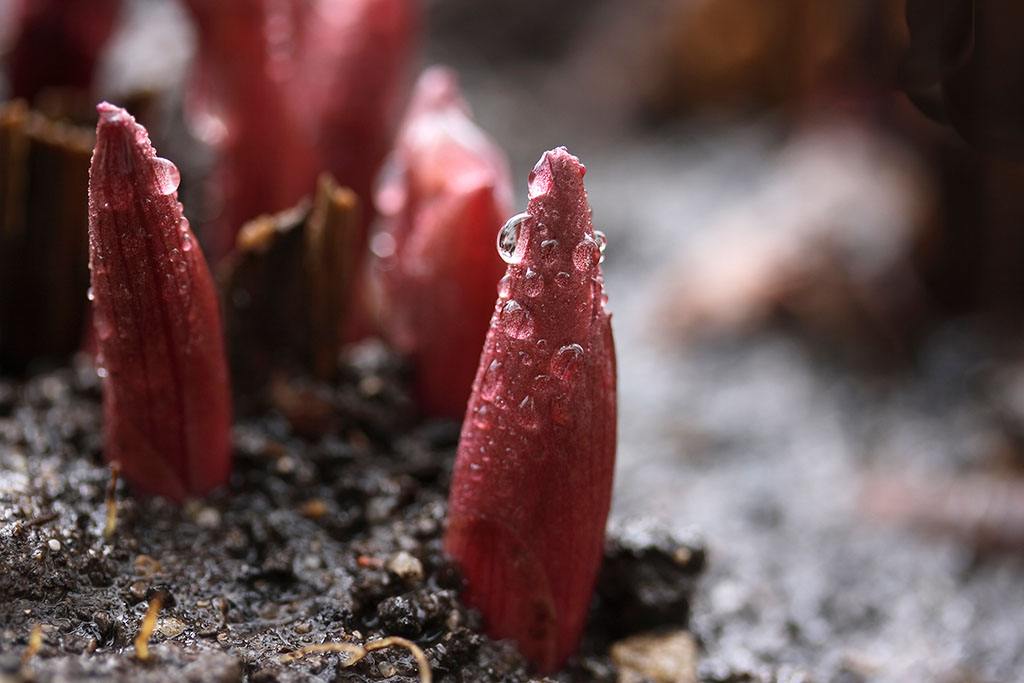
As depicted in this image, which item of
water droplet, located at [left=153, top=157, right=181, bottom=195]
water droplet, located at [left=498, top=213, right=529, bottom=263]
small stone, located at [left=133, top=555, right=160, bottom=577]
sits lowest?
small stone, located at [left=133, top=555, right=160, bottom=577]

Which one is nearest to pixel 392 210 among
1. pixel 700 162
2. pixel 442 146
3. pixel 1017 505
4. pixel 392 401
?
pixel 442 146

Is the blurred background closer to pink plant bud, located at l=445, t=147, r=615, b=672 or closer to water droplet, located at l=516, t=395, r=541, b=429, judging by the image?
pink plant bud, located at l=445, t=147, r=615, b=672

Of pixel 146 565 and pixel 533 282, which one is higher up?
pixel 533 282

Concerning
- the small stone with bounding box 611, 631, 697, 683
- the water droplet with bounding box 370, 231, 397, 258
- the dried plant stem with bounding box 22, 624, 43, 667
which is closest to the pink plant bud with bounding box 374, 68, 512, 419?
the water droplet with bounding box 370, 231, 397, 258

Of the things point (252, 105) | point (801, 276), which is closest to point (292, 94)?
point (252, 105)

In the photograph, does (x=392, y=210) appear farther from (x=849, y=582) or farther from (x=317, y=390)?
(x=849, y=582)

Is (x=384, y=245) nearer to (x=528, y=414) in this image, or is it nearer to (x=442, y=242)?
(x=442, y=242)

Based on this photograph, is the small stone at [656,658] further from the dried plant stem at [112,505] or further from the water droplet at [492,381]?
the dried plant stem at [112,505]

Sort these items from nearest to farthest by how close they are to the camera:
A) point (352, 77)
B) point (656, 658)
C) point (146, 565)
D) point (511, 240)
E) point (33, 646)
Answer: point (33, 646) < point (511, 240) < point (146, 565) < point (656, 658) < point (352, 77)
